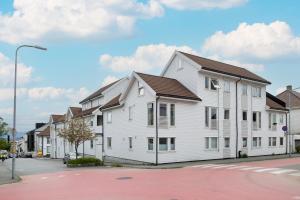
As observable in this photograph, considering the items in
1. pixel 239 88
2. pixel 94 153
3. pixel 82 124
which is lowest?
pixel 94 153

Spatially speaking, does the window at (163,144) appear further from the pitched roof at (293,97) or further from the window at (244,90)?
the pitched roof at (293,97)

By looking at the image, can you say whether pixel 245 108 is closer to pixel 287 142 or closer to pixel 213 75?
pixel 213 75

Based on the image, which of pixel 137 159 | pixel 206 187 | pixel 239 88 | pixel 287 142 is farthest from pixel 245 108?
pixel 206 187

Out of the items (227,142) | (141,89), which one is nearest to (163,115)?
(141,89)

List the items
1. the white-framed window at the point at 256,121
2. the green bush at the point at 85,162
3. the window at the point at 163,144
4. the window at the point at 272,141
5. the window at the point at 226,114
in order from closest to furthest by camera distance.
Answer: the window at the point at 163,144 → the green bush at the point at 85,162 → the window at the point at 226,114 → the white-framed window at the point at 256,121 → the window at the point at 272,141

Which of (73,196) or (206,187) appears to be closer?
(73,196)

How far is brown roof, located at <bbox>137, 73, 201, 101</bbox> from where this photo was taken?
1297 inches

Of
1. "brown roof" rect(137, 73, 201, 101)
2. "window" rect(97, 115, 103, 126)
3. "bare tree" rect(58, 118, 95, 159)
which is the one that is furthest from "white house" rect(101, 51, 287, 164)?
"bare tree" rect(58, 118, 95, 159)

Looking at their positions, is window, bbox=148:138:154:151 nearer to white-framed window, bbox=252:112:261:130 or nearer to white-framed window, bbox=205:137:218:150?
white-framed window, bbox=205:137:218:150

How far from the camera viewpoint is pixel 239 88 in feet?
133

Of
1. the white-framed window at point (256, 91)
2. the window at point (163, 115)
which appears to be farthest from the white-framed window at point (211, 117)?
the white-framed window at point (256, 91)

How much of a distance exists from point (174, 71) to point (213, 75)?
4020 mm

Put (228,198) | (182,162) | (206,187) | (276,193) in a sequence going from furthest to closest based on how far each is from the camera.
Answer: (182,162) < (206,187) < (276,193) < (228,198)

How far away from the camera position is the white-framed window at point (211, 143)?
36781 millimetres
